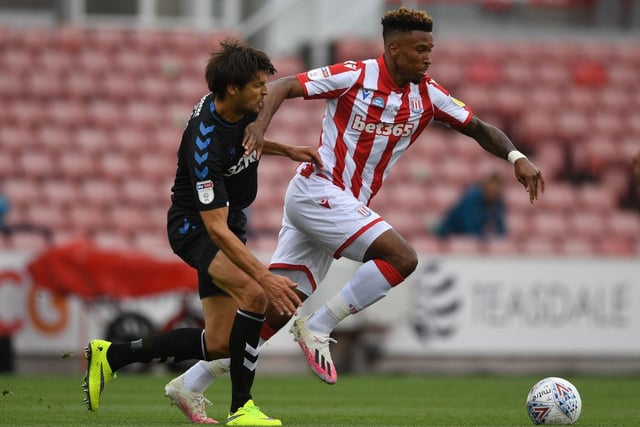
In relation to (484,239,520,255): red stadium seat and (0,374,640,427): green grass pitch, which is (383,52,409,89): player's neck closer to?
(0,374,640,427): green grass pitch

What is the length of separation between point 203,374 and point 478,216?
7314 mm

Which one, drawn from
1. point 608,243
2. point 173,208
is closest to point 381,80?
point 173,208

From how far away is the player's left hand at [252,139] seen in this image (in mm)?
6805

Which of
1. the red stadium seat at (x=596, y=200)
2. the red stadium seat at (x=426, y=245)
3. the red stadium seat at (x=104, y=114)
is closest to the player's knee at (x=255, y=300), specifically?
the red stadium seat at (x=426, y=245)

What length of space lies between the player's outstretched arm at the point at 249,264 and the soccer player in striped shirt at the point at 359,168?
1049 millimetres

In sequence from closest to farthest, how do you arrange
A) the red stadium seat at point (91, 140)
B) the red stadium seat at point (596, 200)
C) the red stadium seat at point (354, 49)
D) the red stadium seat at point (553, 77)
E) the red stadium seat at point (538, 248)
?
the red stadium seat at point (538, 248) → the red stadium seat at point (91, 140) → the red stadium seat at point (596, 200) → the red stadium seat at point (354, 49) → the red stadium seat at point (553, 77)

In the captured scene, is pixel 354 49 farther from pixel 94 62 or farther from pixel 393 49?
pixel 393 49

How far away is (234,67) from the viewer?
6.75 m

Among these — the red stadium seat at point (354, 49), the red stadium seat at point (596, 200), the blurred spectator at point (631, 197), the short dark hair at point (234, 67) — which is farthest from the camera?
the red stadium seat at point (354, 49)

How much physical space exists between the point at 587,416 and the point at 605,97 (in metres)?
11.6

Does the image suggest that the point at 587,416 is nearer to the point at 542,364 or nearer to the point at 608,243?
the point at 542,364

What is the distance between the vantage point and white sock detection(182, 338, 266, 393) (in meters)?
7.40

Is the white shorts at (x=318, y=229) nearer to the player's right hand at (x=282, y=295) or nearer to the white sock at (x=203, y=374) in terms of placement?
the white sock at (x=203, y=374)

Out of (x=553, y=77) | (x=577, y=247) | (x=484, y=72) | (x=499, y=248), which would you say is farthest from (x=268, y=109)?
(x=553, y=77)
